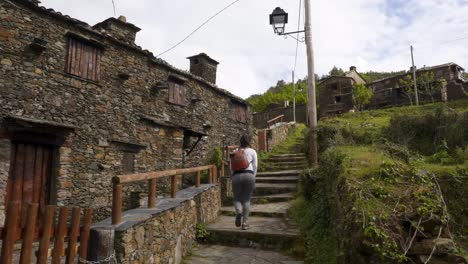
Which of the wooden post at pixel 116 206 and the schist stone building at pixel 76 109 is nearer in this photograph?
the wooden post at pixel 116 206

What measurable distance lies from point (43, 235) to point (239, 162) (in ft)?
11.4

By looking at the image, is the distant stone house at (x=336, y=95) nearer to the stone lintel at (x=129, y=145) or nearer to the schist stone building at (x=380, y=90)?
the schist stone building at (x=380, y=90)

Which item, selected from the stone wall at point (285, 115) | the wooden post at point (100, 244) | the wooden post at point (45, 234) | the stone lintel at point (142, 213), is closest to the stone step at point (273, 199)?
the stone lintel at point (142, 213)

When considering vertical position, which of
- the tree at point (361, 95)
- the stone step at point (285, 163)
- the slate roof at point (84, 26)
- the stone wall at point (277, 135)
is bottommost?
the stone step at point (285, 163)

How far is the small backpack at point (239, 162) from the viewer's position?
5734mm

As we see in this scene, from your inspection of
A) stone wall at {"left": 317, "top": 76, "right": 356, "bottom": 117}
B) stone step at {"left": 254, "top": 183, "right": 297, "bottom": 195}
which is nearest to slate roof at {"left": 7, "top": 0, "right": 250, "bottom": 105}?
stone step at {"left": 254, "top": 183, "right": 297, "bottom": 195}

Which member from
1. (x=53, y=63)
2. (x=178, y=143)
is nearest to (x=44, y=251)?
(x=53, y=63)

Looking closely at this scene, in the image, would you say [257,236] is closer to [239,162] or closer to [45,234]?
[239,162]

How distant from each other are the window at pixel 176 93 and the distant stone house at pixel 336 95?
2325cm

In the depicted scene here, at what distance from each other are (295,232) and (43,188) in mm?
6370

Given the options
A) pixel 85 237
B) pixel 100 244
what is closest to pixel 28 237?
pixel 85 237

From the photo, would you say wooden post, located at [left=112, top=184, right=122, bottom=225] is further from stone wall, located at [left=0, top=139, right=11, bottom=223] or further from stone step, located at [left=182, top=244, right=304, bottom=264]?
stone wall, located at [left=0, top=139, right=11, bottom=223]

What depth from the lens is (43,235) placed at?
9.11ft

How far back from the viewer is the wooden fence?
8.49 ft
